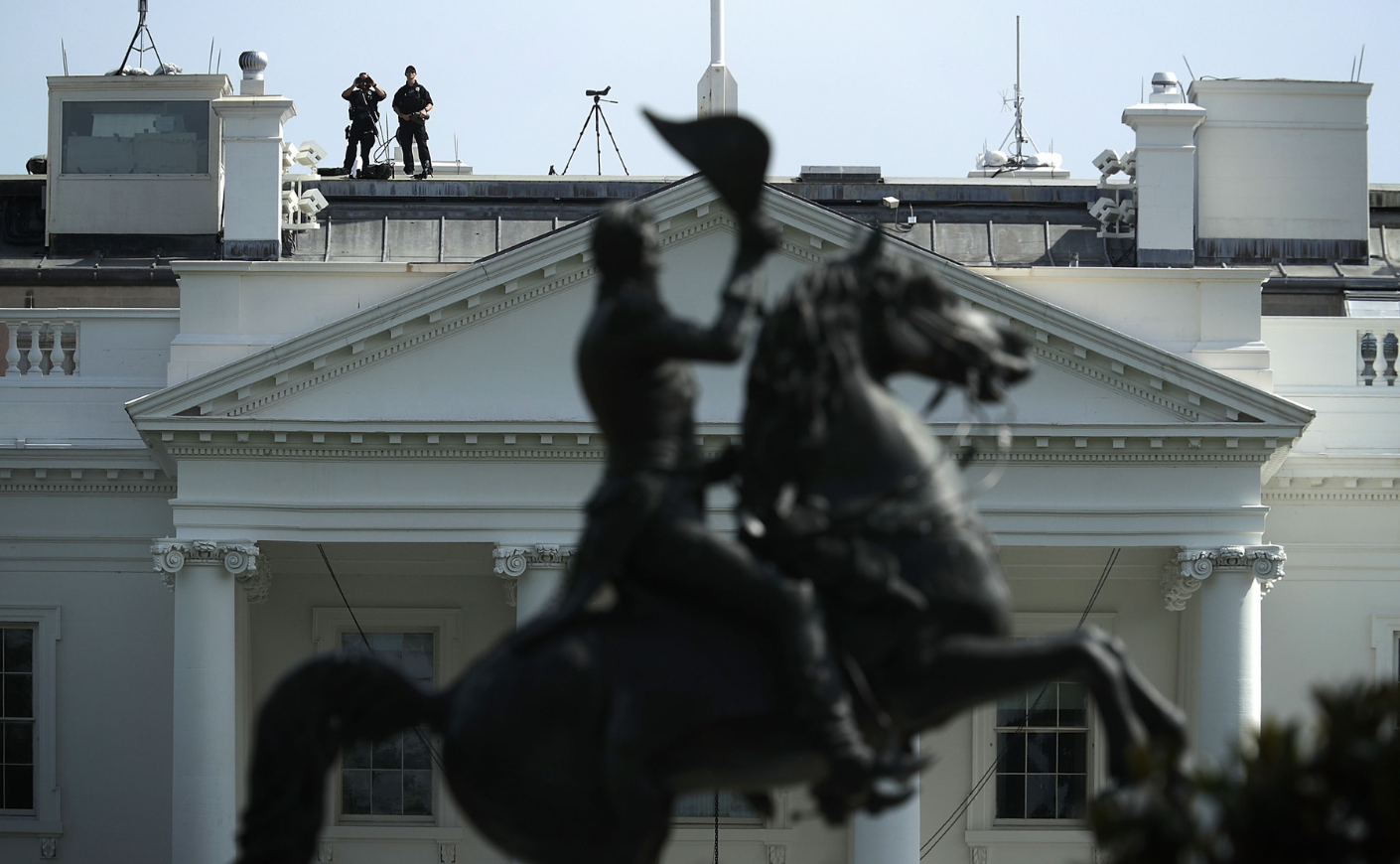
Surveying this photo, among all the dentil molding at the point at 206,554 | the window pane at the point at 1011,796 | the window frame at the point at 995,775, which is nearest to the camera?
the dentil molding at the point at 206,554

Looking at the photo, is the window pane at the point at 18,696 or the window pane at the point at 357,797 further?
the window pane at the point at 357,797

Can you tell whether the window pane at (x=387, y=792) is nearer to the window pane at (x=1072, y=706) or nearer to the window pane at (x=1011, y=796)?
the window pane at (x=1011, y=796)

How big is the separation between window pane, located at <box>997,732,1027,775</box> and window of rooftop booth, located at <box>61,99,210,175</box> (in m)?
Result: 15.9

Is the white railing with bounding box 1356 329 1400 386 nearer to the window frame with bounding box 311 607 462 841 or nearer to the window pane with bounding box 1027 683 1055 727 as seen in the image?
the window pane with bounding box 1027 683 1055 727

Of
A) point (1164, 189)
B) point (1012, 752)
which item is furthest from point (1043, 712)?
point (1164, 189)

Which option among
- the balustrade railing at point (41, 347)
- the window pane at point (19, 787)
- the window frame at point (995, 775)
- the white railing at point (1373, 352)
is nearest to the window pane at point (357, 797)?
the window pane at point (19, 787)

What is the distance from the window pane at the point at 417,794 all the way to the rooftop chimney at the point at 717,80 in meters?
10.8

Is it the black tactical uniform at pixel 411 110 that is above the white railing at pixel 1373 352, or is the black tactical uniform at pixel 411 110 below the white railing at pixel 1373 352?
above

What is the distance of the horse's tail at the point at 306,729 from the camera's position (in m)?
7.55

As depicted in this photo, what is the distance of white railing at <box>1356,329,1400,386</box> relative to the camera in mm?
29969

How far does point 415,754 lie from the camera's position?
3067 centimetres

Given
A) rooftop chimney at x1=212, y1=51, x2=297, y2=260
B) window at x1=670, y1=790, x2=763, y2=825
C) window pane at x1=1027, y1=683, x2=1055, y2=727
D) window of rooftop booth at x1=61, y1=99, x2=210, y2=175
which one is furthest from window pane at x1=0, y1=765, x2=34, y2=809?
window pane at x1=1027, y1=683, x2=1055, y2=727

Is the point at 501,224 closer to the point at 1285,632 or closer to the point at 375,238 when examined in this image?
the point at 375,238

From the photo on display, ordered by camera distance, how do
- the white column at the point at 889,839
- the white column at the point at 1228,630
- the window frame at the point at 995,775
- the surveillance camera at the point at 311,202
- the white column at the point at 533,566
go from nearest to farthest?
the white column at the point at 889,839 < the white column at the point at 1228,630 < the white column at the point at 533,566 < the window frame at the point at 995,775 < the surveillance camera at the point at 311,202
